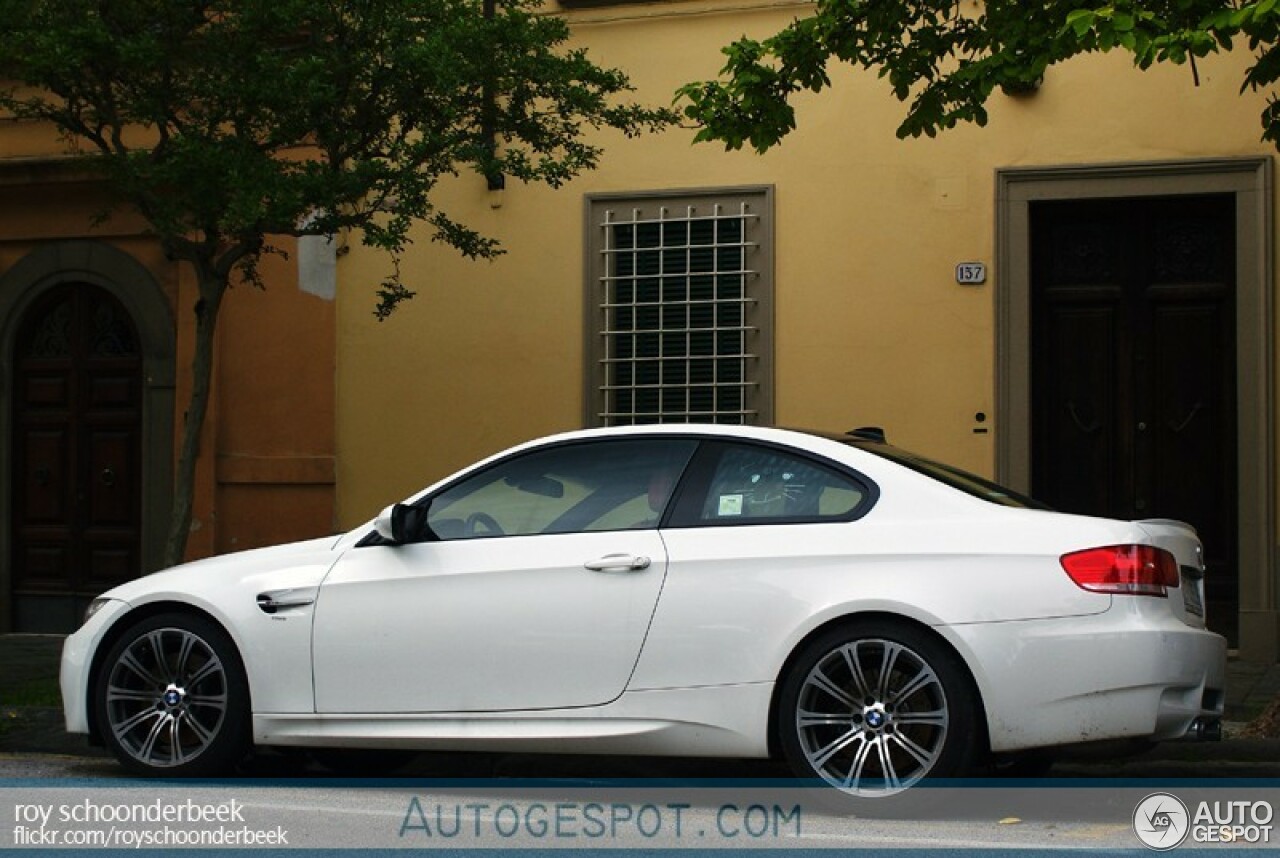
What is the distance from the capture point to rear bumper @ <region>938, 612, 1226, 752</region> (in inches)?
252

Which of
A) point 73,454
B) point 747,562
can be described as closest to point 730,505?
point 747,562

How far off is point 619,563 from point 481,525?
2.30 feet

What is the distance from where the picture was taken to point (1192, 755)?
801 centimetres

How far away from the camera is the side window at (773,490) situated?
7.00 meters

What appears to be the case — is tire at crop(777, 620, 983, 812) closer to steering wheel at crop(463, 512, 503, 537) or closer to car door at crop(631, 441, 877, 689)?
car door at crop(631, 441, 877, 689)

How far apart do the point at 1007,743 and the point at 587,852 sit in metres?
1.53

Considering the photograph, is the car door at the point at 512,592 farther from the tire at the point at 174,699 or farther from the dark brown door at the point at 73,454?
the dark brown door at the point at 73,454

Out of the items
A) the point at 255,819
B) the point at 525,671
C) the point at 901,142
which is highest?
the point at 901,142

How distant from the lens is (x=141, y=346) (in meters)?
14.9

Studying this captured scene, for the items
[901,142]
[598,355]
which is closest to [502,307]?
[598,355]

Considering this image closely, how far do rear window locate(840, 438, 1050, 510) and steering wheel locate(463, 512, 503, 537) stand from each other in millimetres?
1398

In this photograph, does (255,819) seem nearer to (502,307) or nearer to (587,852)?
(587,852)

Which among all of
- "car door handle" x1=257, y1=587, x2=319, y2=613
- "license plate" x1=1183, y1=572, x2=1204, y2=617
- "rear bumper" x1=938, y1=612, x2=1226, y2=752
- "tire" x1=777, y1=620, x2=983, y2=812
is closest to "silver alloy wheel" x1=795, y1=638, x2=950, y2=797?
"tire" x1=777, y1=620, x2=983, y2=812

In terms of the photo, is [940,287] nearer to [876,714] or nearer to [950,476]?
[950,476]
